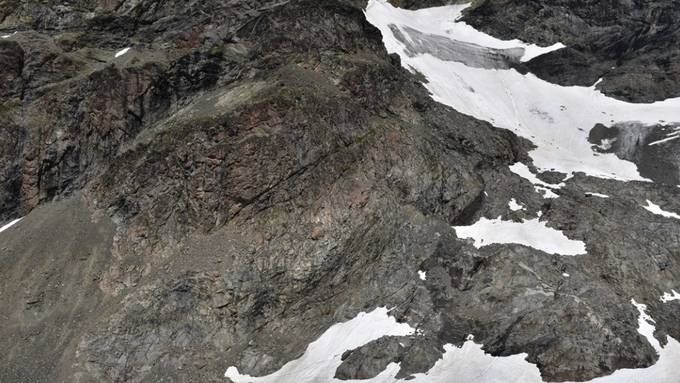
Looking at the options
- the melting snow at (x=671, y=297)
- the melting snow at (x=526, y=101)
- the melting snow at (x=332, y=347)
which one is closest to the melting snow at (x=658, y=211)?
the melting snow at (x=526, y=101)

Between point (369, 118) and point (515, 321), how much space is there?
18.5m

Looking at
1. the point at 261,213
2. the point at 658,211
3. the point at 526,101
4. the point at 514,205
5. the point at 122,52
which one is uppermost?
the point at 122,52

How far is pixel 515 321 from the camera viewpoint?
27641 mm

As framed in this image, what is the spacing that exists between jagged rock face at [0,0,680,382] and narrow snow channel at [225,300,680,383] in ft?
1.89

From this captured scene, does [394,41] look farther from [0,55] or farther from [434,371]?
[434,371]

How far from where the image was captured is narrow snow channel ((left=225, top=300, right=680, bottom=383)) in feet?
81.8

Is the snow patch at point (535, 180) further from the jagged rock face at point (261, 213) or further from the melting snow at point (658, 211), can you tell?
the melting snow at point (658, 211)

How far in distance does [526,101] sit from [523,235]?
89.5 feet

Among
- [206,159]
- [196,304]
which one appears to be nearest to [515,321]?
[196,304]

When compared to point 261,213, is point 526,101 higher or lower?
lower

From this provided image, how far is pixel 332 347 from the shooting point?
29.0 m

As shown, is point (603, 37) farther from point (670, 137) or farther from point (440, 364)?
point (440, 364)

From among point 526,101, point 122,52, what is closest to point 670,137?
point 526,101

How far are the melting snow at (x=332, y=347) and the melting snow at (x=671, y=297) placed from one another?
14590 mm
